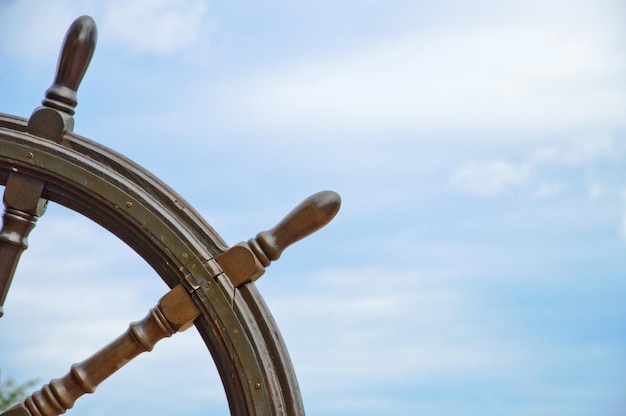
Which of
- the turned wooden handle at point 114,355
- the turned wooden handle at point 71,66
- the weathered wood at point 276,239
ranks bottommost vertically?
the turned wooden handle at point 114,355

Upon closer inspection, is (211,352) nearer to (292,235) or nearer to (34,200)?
(292,235)

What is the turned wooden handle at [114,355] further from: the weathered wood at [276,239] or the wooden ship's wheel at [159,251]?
the weathered wood at [276,239]

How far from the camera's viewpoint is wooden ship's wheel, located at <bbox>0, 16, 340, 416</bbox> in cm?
176

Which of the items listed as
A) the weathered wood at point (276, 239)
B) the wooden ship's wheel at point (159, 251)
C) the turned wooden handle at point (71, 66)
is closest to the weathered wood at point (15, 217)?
the wooden ship's wheel at point (159, 251)

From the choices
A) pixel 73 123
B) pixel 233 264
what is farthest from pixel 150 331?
pixel 73 123

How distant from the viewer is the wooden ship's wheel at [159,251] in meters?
1.76

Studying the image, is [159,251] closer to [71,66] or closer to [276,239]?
[276,239]

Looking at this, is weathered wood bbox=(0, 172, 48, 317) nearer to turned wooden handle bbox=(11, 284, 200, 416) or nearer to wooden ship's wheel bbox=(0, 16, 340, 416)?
→ wooden ship's wheel bbox=(0, 16, 340, 416)

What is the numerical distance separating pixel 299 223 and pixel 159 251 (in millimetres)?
278

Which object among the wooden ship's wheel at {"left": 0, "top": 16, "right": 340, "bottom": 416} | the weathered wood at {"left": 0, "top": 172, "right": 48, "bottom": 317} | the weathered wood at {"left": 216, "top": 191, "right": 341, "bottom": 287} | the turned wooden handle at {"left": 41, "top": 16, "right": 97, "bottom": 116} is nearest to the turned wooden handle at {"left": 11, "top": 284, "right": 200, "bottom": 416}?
the wooden ship's wheel at {"left": 0, "top": 16, "right": 340, "bottom": 416}

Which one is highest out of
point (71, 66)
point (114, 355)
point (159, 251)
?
point (71, 66)

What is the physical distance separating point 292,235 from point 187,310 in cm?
25

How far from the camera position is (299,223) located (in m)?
1.78

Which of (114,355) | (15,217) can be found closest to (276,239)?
(114,355)
